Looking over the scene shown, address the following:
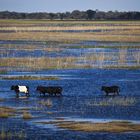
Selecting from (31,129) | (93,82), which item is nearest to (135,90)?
(93,82)

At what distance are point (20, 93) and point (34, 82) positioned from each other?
4918 millimetres

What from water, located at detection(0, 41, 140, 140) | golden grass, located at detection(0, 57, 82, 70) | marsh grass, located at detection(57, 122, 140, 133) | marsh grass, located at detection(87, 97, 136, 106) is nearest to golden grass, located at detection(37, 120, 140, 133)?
marsh grass, located at detection(57, 122, 140, 133)

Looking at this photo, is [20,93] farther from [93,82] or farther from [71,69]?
[71,69]

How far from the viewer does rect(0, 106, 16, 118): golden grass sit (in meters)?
27.5

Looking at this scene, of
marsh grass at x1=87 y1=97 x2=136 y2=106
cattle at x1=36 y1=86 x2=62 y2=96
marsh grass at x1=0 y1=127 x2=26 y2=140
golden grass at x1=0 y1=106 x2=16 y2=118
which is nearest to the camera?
marsh grass at x1=0 y1=127 x2=26 y2=140

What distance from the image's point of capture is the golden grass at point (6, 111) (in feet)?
90.2

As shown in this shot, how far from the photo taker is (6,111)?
28719mm

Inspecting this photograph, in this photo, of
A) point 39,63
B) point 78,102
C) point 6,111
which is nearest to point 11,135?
point 6,111

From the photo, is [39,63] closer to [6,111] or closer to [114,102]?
[114,102]

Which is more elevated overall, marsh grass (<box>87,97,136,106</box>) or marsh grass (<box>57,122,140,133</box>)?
marsh grass (<box>57,122,140,133</box>)

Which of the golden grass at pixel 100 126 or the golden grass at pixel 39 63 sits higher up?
the golden grass at pixel 100 126

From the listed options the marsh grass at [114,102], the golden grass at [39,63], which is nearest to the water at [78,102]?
the marsh grass at [114,102]

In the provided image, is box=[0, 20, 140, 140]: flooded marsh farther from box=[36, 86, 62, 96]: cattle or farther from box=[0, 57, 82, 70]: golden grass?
box=[36, 86, 62, 96]: cattle

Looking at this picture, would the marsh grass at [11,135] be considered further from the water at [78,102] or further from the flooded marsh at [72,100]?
the water at [78,102]
